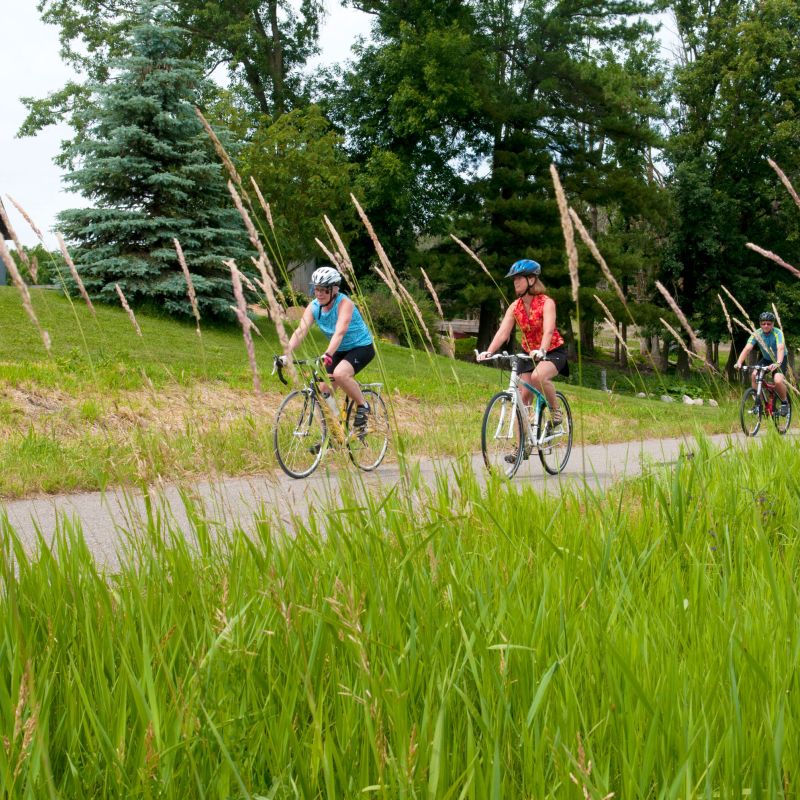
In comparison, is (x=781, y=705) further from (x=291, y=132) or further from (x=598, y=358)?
(x=598, y=358)

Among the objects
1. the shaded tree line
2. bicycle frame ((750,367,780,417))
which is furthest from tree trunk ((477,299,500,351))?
bicycle frame ((750,367,780,417))

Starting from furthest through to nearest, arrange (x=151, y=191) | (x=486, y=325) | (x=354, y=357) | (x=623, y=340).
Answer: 1. (x=486, y=325)
2. (x=151, y=191)
3. (x=354, y=357)
4. (x=623, y=340)

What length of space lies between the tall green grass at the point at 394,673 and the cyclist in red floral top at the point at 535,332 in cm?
514

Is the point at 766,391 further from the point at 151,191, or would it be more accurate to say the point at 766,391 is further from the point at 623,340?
the point at 151,191

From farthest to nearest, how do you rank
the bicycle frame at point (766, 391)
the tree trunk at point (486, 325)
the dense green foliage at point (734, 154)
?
the dense green foliage at point (734, 154)
the tree trunk at point (486, 325)
the bicycle frame at point (766, 391)

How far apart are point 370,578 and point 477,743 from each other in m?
0.65

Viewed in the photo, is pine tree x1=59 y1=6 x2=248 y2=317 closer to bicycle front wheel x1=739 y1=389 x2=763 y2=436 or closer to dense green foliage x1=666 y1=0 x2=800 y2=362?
bicycle front wheel x1=739 y1=389 x2=763 y2=436

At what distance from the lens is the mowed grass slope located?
129 inches

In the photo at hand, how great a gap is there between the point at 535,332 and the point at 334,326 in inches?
70.0

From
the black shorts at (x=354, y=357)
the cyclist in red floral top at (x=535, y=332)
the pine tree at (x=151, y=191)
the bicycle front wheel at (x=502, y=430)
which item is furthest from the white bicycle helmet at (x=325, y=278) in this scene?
the pine tree at (x=151, y=191)

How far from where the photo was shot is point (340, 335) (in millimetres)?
8078

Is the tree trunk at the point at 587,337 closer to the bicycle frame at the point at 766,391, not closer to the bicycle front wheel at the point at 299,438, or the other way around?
the bicycle frame at the point at 766,391

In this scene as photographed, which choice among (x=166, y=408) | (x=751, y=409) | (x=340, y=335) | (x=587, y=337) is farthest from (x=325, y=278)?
(x=587, y=337)

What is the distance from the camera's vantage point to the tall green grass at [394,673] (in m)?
1.58
